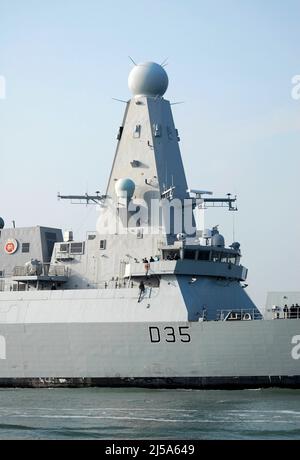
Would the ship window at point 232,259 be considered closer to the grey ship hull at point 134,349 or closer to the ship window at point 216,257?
the ship window at point 216,257

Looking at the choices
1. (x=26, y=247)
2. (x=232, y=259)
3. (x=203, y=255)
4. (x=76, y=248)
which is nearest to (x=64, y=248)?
(x=76, y=248)

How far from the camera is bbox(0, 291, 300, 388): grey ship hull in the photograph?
88.5ft

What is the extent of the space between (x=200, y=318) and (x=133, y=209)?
190 inches

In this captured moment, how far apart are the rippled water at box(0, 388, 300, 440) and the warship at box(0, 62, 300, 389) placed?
892 millimetres

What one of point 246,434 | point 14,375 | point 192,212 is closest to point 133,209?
point 192,212

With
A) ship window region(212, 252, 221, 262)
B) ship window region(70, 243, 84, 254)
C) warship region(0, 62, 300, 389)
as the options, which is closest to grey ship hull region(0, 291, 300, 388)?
warship region(0, 62, 300, 389)

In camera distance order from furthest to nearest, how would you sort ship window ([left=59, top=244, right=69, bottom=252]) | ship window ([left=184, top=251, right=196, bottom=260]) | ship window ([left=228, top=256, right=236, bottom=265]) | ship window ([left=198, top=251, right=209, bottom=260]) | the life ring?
1. ship window ([left=59, top=244, right=69, bottom=252])
2. ship window ([left=228, top=256, right=236, bottom=265])
3. ship window ([left=198, top=251, right=209, bottom=260])
4. ship window ([left=184, top=251, right=196, bottom=260])
5. the life ring

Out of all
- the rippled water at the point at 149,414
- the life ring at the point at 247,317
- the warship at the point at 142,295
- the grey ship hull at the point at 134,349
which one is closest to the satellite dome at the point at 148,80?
the warship at the point at 142,295

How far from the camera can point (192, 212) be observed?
31.4 m

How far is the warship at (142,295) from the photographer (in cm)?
2738

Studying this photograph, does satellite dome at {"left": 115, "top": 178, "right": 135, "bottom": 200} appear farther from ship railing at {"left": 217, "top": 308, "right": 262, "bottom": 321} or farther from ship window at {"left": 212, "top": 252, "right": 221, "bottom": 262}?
ship railing at {"left": 217, "top": 308, "right": 262, "bottom": 321}

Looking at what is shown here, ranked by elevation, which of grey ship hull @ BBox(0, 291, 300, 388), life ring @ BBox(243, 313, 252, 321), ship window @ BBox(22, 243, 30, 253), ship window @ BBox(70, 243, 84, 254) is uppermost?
ship window @ BBox(22, 243, 30, 253)
